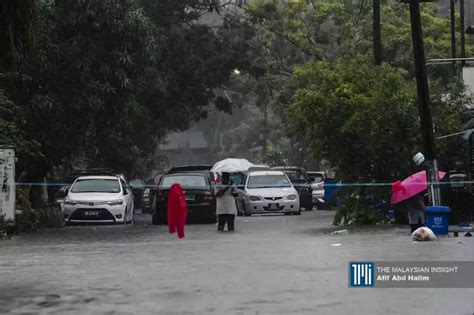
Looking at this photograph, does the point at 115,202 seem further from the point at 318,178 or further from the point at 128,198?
the point at 318,178

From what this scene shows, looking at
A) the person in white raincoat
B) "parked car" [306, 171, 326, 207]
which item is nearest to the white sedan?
"parked car" [306, 171, 326, 207]

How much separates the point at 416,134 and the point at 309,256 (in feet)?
34.7

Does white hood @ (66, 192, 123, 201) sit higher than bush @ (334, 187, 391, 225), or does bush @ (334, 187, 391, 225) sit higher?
white hood @ (66, 192, 123, 201)

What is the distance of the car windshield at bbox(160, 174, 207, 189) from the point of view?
33906mm

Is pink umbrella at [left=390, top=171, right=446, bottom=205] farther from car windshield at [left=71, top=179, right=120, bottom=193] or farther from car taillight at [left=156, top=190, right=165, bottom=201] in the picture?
car windshield at [left=71, top=179, right=120, bottom=193]

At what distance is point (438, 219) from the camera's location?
22.8 m

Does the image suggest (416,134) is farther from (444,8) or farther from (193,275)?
(444,8)

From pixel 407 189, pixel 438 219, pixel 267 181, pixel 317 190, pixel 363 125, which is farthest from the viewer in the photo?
pixel 317 190

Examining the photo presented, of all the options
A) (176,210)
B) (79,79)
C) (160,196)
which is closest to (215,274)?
(176,210)

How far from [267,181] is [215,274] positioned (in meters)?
24.3

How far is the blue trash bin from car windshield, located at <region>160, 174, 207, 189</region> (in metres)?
12.2

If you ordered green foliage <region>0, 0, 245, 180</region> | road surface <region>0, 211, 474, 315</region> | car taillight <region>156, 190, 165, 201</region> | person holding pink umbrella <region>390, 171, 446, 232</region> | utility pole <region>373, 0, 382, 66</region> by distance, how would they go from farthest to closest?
car taillight <region>156, 190, 165, 201</region>
utility pole <region>373, 0, 382, 66</region>
green foliage <region>0, 0, 245, 180</region>
person holding pink umbrella <region>390, 171, 446, 232</region>
road surface <region>0, 211, 474, 315</region>

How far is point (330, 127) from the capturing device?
2789 cm

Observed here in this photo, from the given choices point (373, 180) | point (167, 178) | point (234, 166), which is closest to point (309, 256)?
point (373, 180)
